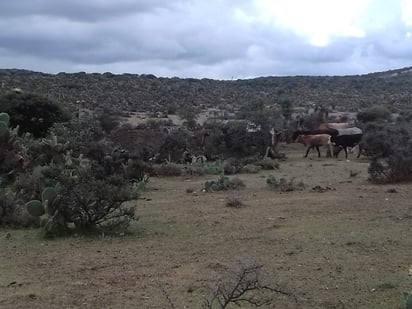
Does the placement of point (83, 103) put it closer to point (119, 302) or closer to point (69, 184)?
point (69, 184)

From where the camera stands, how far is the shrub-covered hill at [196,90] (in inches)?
2064

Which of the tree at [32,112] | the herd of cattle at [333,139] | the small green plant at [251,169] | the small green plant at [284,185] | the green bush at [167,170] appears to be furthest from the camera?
the tree at [32,112]

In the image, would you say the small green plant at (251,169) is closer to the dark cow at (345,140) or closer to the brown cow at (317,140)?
the brown cow at (317,140)

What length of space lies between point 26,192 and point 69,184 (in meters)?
3.37

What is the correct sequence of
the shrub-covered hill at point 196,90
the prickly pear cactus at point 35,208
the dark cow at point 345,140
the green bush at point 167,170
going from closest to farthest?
the prickly pear cactus at point 35,208 < the green bush at point 167,170 < the dark cow at point 345,140 < the shrub-covered hill at point 196,90

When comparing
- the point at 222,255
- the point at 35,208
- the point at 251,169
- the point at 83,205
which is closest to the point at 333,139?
the point at 251,169

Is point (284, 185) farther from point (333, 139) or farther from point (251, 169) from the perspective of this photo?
point (333, 139)

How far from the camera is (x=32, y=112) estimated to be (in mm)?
30938

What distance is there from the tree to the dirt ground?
57.5 feet

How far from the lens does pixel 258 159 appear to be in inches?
1013

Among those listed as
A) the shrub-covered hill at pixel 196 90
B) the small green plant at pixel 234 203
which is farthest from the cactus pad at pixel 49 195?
the shrub-covered hill at pixel 196 90

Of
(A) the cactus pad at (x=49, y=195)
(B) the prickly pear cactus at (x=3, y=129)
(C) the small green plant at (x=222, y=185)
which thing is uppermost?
(B) the prickly pear cactus at (x=3, y=129)

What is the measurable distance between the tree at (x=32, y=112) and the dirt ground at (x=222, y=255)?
690 inches

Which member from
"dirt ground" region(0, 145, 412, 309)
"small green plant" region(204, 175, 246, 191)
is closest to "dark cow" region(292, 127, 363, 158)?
"small green plant" region(204, 175, 246, 191)
